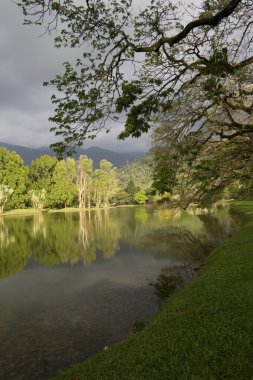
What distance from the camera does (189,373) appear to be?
7258 mm

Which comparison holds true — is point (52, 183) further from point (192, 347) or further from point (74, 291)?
point (192, 347)

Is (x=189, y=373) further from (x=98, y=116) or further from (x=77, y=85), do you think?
(x=77, y=85)

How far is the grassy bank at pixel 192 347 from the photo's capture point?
292 inches

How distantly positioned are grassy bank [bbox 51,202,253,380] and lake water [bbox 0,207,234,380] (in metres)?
2.93

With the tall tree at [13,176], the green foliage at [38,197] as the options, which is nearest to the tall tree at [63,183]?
the green foliage at [38,197]

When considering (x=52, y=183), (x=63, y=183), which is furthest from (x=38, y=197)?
(x=52, y=183)

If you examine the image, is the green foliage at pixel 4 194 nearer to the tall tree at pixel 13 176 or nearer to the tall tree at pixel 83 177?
the tall tree at pixel 13 176

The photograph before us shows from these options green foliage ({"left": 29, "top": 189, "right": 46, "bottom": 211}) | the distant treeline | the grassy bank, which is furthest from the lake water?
the distant treeline

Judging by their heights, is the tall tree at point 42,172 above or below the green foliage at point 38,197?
above

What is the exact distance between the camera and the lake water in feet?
40.6

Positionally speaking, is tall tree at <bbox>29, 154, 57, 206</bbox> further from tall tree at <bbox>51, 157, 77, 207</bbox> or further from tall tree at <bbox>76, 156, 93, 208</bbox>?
tall tree at <bbox>76, 156, 93, 208</bbox>

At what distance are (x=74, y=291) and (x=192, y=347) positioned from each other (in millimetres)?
13170

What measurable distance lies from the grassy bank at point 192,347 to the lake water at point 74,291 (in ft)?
9.62

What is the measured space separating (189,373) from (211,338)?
1.75 metres
